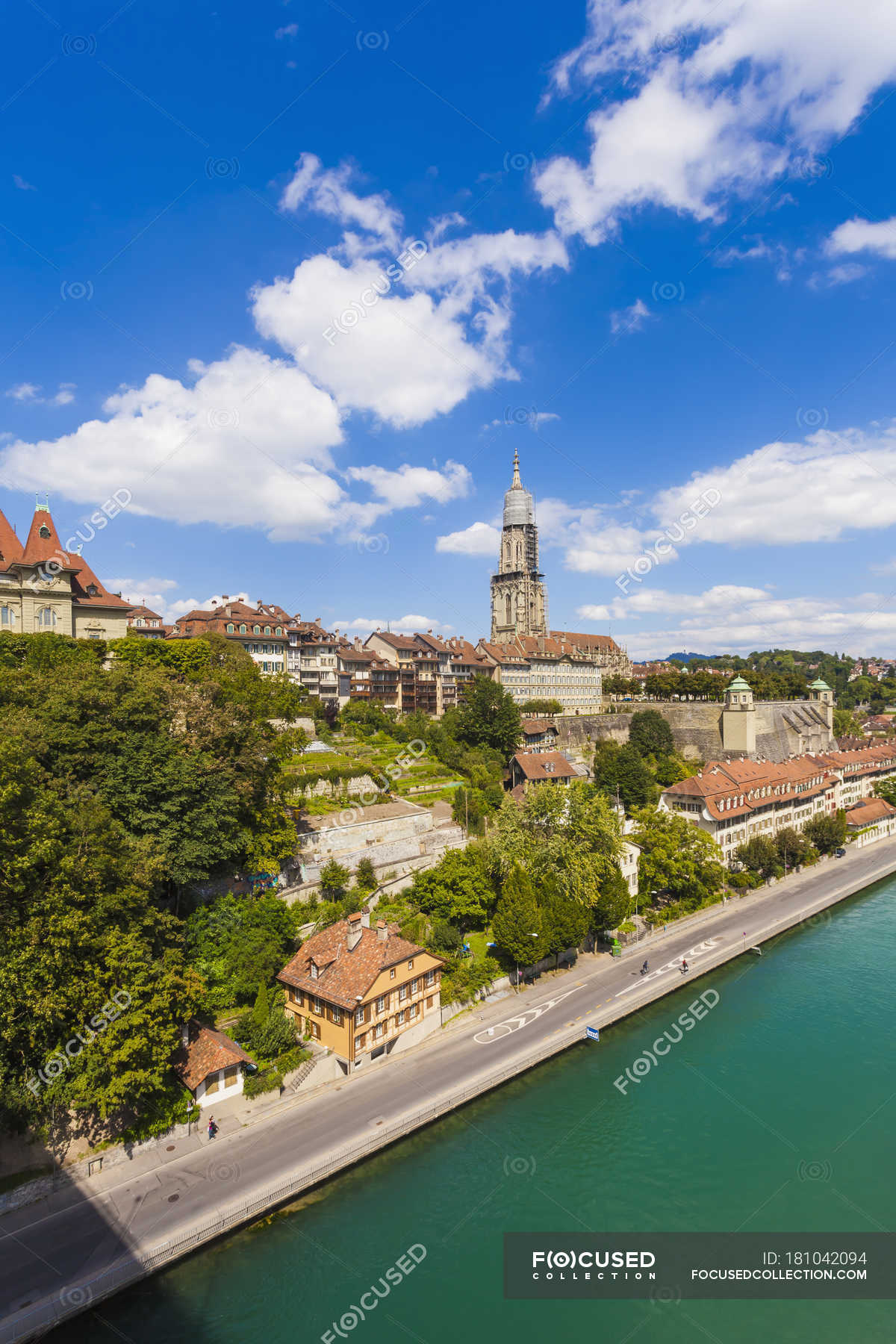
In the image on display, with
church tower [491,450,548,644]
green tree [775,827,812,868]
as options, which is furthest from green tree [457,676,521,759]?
church tower [491,450,548,644]

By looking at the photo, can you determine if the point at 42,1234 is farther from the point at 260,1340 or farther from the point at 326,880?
the point at 326,880

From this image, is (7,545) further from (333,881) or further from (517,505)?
(517,505)

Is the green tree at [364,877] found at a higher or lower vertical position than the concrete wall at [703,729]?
lower

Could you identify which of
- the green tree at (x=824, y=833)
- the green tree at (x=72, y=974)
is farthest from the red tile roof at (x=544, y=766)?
the green tree at (x=72, y=974)

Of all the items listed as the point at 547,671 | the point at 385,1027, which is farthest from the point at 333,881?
the point at 547,671

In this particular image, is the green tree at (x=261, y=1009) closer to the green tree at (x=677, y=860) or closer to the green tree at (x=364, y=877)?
the green tree at (x=364, y=877)

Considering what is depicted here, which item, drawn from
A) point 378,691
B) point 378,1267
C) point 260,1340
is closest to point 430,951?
point 378,1267
